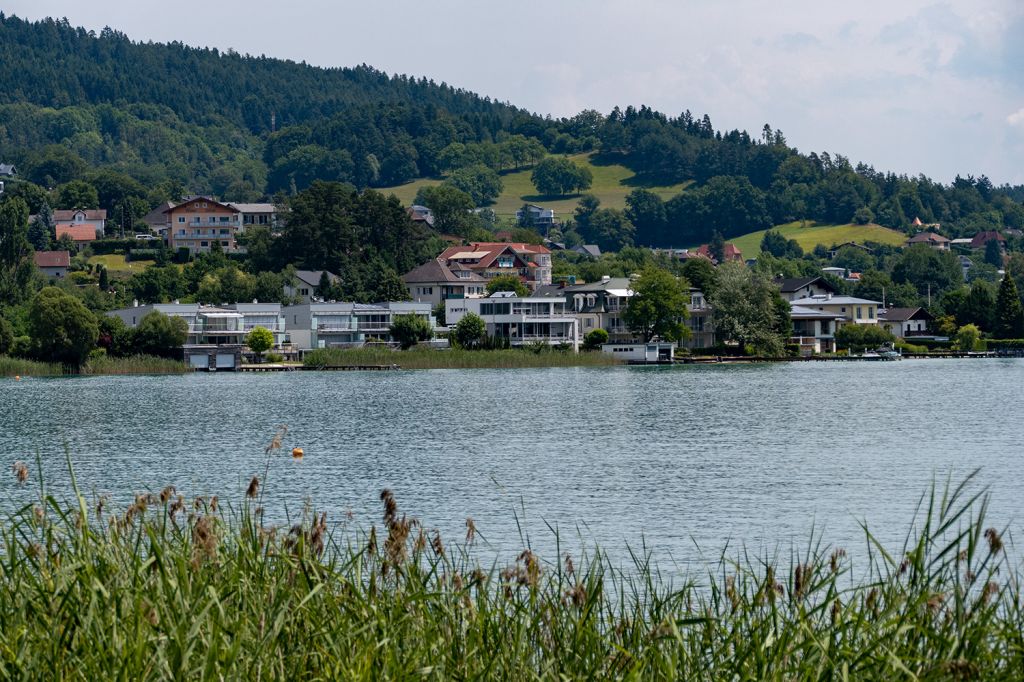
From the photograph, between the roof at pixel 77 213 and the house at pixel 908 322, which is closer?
the house at pixel 908 322

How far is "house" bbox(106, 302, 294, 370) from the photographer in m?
77.2

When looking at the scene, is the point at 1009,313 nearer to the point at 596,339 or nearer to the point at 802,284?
the point at 802,284

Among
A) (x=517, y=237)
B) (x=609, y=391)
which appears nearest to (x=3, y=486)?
(x=609, y=391)

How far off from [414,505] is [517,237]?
117358 millimetres

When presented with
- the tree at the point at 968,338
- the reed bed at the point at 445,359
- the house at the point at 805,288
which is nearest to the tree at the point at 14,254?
the reed bed at the point at 445,359

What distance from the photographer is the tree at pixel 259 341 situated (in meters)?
79.3

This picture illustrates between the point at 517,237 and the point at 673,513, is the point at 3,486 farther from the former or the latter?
the point at 517,237

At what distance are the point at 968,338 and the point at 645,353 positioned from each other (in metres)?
21.9

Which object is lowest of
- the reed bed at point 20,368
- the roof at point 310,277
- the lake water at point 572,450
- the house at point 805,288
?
the lake water at point 572,450

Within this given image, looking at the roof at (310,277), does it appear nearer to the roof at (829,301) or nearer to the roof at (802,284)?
the roof at (802,284)

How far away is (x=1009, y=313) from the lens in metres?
90.1

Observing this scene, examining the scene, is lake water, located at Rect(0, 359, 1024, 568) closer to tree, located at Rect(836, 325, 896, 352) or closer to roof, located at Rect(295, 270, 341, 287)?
tree, located at Rect(836, 325, 896, 352)

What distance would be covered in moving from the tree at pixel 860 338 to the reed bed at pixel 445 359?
1792cm

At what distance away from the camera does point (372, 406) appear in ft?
153
